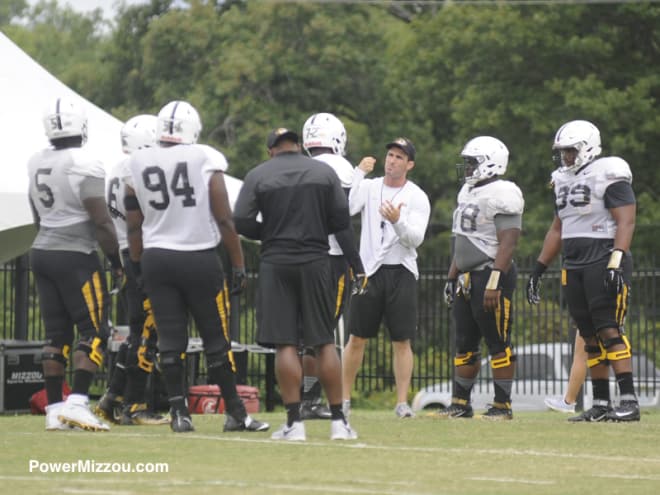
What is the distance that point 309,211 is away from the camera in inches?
368

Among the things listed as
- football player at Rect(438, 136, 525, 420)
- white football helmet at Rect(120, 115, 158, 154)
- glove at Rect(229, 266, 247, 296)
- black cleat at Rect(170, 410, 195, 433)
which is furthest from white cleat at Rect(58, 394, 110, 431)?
football player at Rect(438, 136, 525, 420)

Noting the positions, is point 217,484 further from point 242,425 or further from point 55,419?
point 55,419

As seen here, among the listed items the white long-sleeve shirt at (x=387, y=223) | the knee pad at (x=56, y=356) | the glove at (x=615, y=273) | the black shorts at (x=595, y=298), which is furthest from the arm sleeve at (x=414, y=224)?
the knee pad at (x=56, y=356)

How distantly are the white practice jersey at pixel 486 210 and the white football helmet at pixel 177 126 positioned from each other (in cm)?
257

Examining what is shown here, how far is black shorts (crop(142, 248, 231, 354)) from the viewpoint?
31.9ft

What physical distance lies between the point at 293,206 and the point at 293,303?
0.59 m

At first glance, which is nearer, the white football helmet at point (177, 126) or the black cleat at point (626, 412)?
the white football helmet at point (177, 126)

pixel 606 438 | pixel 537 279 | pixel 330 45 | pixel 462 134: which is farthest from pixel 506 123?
A: pixel 606 438

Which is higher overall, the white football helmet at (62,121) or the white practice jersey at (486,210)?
the white football helmet at (62,121)

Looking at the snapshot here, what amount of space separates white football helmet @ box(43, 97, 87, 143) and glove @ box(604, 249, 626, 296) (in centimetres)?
383

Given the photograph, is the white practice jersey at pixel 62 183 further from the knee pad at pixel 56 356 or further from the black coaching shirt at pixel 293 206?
the black coaching shirt at pixel 293 206

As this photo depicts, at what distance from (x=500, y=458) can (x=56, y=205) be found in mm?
3452

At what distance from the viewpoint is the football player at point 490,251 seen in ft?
37.3

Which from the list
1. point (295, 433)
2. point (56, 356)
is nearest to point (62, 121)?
point (56, 356)
